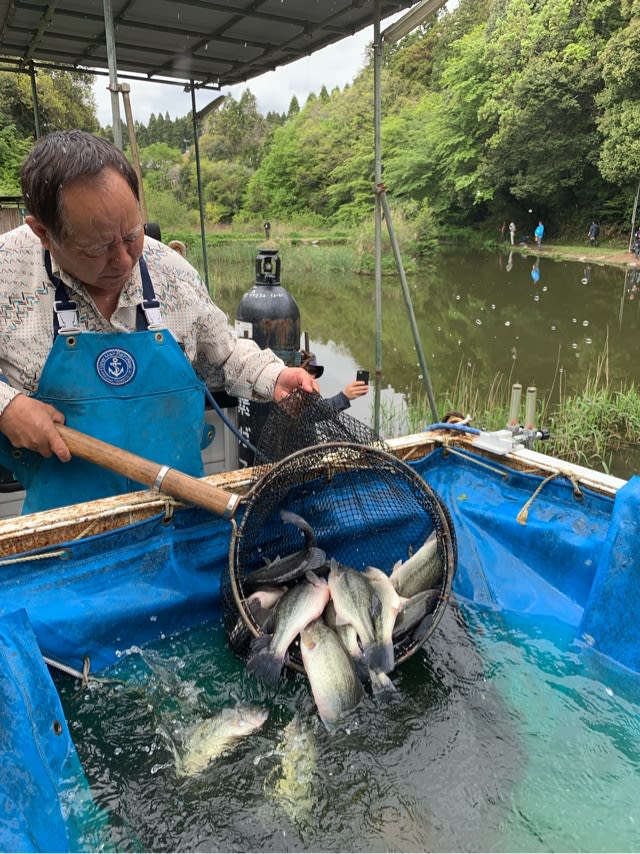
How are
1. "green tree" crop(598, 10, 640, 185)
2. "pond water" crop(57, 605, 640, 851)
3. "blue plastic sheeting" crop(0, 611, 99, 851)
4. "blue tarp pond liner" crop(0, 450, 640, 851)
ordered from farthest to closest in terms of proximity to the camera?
"green tree" crop(598, 10, 640, 185) → "pond water" crop(57, 605, 640, 851) → "blue tarp pond liner" crop(0, 450, 640, 851) → "blue plastic sheeting" crop(0, 611, 99, 851)

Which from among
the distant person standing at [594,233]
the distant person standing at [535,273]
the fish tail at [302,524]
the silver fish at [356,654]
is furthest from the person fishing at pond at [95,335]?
the distant person standing at [594,233]

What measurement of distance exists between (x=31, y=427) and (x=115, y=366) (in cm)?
41

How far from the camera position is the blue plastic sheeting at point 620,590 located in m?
2.39

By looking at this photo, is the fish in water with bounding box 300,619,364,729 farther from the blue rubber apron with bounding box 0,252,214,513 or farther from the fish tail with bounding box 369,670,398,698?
the blue rubber apron with bounding box 0,252,214,513

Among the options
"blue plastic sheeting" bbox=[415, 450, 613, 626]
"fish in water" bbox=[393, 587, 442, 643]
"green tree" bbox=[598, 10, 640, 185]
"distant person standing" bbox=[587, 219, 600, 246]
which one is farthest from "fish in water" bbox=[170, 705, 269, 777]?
"distant person standing" bbox=[587, 219, 600, 246]

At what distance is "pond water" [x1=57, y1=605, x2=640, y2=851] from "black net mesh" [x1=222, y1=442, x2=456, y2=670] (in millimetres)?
245

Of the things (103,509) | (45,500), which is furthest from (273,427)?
(45,500)

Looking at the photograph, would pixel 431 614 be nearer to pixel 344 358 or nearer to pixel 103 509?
pixel 103 509

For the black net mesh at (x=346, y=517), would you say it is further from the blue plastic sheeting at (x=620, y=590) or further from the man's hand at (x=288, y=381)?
the blue plastic sheeting at (x=620, y=590)

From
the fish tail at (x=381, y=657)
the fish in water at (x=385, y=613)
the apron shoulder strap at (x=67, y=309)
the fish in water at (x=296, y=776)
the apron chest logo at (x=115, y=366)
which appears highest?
the apron shoulder strap at (x=67, y=309)

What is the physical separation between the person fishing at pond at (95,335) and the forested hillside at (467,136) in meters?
24.6

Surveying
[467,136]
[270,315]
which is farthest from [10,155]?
[270,315]

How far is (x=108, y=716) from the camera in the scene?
213 centimetres

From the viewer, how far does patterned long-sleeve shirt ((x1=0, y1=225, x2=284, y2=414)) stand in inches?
94.0
